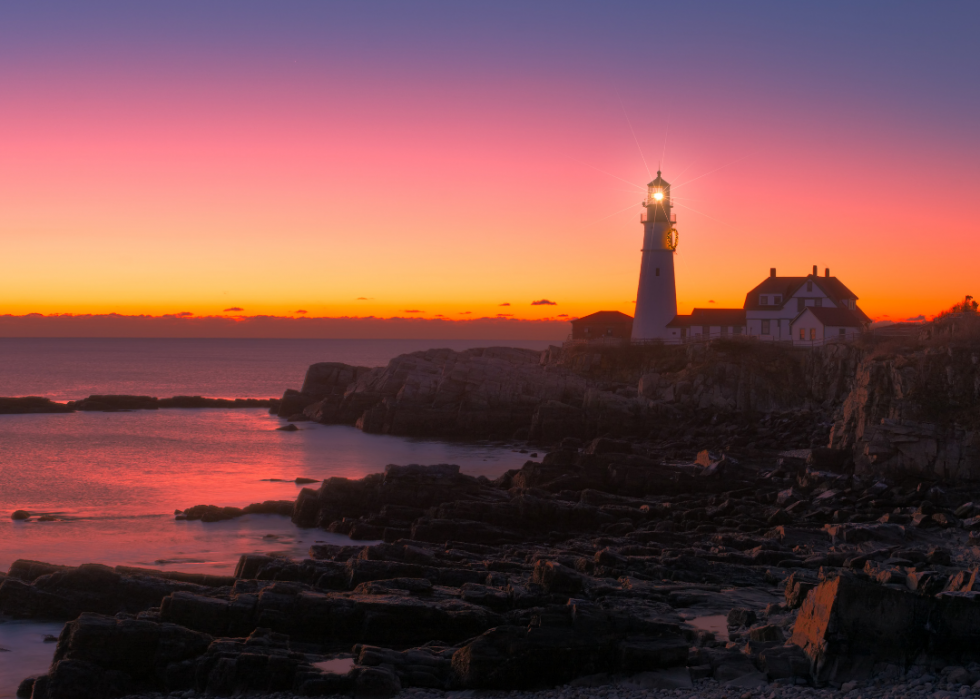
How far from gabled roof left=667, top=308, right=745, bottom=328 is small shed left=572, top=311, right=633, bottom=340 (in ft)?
31.8

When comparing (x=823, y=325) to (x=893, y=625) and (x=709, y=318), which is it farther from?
(x=893, y=625)

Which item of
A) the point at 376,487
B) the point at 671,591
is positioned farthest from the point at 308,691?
the point at 376,487

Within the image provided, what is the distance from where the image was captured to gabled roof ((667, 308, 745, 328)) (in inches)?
2445

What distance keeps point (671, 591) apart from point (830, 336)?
43.3m

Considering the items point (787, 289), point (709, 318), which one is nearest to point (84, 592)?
point (709, 318)

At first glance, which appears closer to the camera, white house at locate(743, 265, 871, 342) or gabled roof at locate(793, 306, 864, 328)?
gabled roof at locate(793, 306, 864, 328)

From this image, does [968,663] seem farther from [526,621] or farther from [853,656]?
[526,621]

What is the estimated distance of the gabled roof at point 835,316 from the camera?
54500 mm

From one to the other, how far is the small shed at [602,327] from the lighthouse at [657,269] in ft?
29.0

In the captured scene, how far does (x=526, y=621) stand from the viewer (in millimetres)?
12945

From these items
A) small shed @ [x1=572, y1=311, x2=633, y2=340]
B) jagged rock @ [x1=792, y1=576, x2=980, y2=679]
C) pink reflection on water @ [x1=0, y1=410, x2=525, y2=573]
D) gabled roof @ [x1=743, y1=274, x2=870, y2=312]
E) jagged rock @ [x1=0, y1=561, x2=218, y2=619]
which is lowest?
pink reflection on water @ [x1=0, y1=410, x2=525, y2=573]

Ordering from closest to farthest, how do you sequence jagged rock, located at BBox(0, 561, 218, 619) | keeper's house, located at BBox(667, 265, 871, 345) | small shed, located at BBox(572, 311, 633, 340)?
jagged rock, located at BBox(0, 561, 218, 619) → keeper's house, located at BBox(667, 265, 871, 345) → small shed, located at BBox(572, 311, 633, 340)

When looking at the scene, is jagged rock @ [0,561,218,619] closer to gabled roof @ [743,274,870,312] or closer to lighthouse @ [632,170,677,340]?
lighthouse @ [632,170,677,340]

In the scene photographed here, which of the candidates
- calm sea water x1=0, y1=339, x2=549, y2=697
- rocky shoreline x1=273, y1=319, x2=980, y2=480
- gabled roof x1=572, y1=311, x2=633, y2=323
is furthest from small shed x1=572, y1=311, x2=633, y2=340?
calm sea water x1=0, y1=339, x2=549, y2=697
